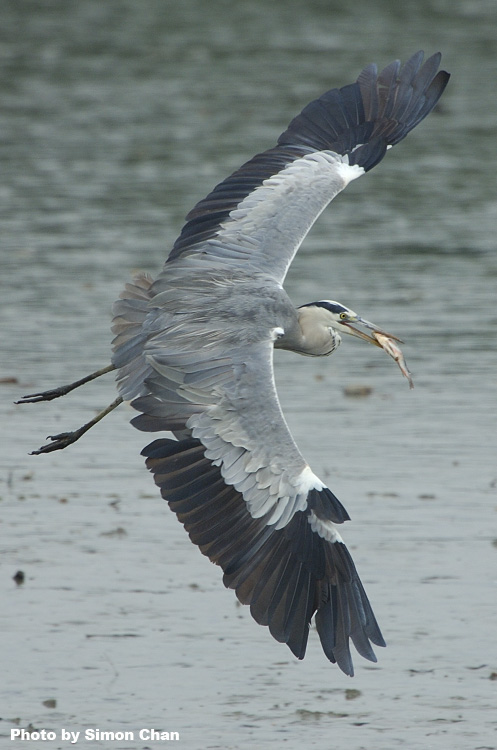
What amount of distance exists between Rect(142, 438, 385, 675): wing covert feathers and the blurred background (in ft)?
1.41

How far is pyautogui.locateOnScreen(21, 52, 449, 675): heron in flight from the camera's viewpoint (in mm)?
6012

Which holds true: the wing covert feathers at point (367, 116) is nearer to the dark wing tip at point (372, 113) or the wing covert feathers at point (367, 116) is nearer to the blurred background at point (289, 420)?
the dark wing tip at point (372, 113)

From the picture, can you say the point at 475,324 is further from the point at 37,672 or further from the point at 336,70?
the point at 336,70

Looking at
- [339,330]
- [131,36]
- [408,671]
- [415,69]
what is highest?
[415,69]

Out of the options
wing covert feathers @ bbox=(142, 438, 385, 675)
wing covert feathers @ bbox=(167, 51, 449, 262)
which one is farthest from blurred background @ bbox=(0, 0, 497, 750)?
wing covert feathers @ bbox=(167, 51, 449, 262)

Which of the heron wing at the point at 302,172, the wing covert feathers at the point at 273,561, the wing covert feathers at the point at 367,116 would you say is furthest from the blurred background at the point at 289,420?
the wing covert feathers at the point at 367,116

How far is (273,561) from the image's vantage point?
607 centimetres

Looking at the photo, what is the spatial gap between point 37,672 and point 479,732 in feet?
5.92

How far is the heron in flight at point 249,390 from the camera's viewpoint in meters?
6.01

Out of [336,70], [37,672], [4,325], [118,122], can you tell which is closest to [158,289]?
[37,672]

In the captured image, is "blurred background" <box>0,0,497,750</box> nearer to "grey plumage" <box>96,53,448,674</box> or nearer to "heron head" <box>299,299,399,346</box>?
"grey plumage" <box>96,53,448,674</box>

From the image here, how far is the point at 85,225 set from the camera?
15.4m

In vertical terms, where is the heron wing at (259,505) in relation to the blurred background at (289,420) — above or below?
above

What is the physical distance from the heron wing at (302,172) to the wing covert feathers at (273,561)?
56.4 inches
